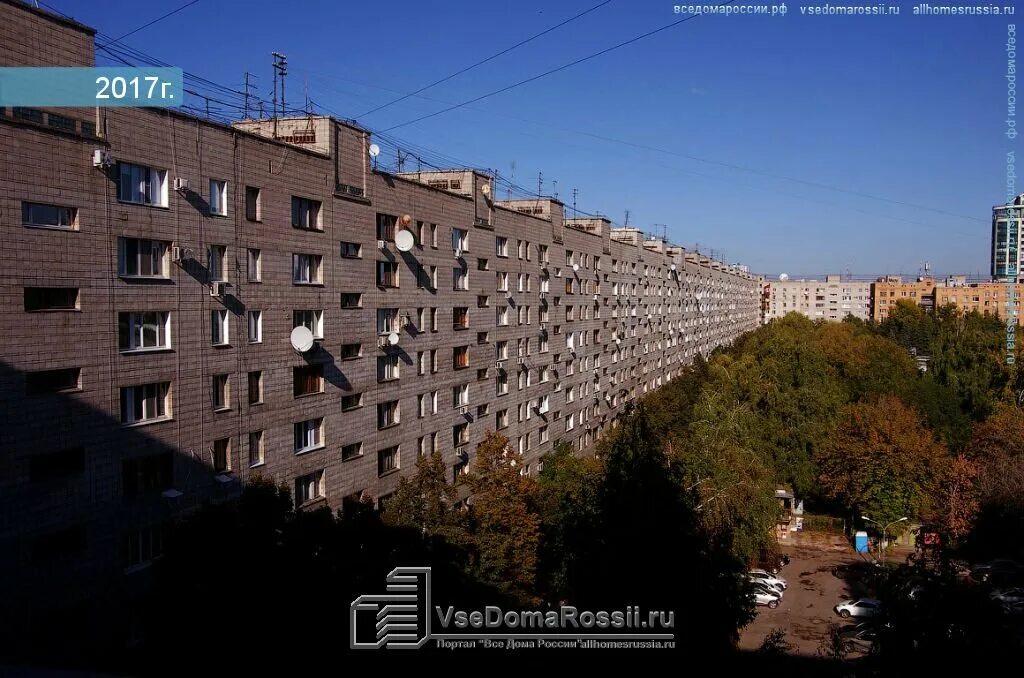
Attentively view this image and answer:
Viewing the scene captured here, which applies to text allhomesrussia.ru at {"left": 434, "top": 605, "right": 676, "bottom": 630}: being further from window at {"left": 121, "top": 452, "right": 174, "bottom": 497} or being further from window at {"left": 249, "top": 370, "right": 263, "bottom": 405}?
window at {"left": 249, "top": 370, "right": 263, "bottom": 405}

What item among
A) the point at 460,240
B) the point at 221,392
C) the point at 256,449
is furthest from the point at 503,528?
the point at 460,240

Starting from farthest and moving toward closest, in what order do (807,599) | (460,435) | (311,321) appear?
(807,599), (460,435), (311,321)

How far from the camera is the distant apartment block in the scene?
132 metres

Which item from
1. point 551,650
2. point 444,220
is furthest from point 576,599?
point 444,220

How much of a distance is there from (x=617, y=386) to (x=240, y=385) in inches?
1083

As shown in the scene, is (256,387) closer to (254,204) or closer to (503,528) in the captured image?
(254,204)

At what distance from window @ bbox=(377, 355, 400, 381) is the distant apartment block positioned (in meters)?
120

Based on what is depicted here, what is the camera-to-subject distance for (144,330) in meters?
13.8

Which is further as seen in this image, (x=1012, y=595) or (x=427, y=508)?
(x=1012, y=595)

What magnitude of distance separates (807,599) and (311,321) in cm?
1855

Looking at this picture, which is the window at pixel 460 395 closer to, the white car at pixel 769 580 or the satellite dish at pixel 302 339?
the satellite dish at pixel 302 339

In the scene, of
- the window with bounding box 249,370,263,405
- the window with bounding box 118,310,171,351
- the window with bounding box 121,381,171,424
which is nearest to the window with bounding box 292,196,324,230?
the window with bounding box 249,370,263,405

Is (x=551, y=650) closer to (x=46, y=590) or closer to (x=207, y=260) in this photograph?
(x=46, y=590)

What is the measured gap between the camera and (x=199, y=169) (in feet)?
48.0
